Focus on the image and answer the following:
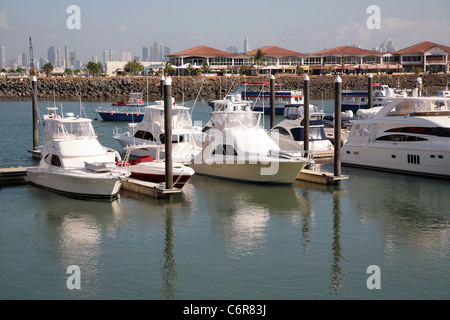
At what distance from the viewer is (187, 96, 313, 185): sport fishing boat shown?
25469 millimetres

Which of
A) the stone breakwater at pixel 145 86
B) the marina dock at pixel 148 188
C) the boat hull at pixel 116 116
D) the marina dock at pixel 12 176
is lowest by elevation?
the marina dock at pixel 148 188

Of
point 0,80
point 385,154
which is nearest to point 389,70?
point 0,80

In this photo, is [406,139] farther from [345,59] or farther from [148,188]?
[345,59]

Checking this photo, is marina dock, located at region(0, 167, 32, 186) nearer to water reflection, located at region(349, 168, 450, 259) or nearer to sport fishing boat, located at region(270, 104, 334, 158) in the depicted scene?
sport fishing boat, located at region(270, 104, 334, 158)

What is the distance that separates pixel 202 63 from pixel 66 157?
111976 millimetres

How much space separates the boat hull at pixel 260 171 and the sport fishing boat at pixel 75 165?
541cm

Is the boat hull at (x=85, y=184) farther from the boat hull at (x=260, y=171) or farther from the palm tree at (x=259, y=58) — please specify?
the palm tree at (x=259, y=58)

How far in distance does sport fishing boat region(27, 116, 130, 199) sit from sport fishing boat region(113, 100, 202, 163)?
483cm

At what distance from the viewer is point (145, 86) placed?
113 meters

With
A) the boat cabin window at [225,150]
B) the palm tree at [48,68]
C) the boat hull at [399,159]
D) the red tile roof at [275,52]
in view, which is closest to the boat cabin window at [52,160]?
the boat cabin window at [225,150]

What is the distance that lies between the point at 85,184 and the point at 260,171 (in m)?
7.96

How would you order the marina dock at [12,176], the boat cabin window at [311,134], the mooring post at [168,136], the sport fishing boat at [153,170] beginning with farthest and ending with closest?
1. the boat cabin window at [311,134]
2. the marina dock at [12,176]
3. the sport fishing boat at [153,170]
4. the mooring post at [168,136]

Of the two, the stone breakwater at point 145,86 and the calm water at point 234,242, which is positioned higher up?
the stone breakwater at point 145,86

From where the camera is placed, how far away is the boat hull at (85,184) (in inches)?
888
